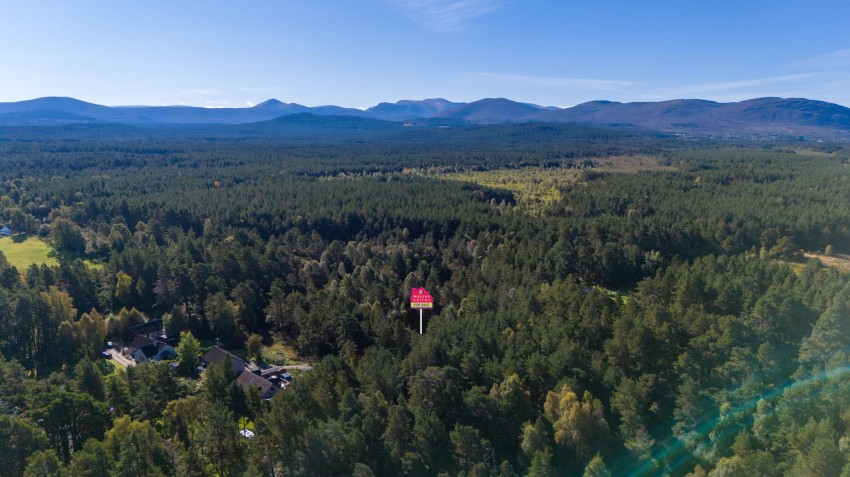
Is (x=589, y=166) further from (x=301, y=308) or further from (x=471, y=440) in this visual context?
(x=471, y=440)

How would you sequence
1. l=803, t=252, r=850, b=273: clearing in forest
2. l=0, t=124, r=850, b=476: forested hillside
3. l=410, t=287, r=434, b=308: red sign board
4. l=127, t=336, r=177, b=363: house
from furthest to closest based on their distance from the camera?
l=803, t=252, r=850, b=273: clearing in forest < l=410, t=287, r=434, b=308: red sign board < l=127, t=336, r=177, b=363: house < l=0, t=124, r=850, b=476: forested hillside

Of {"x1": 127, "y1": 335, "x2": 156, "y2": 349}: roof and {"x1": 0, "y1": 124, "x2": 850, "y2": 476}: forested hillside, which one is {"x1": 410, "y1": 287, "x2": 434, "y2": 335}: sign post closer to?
{"x1": 0, "y1": 124, "x2": 850, "y2": 476}: forested hillside

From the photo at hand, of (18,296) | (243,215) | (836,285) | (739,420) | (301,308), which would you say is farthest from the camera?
(243,215)

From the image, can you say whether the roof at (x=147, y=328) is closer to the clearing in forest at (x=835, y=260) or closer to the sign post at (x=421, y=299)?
the sign post at (x=421, y=299)

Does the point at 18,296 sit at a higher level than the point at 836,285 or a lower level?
lower

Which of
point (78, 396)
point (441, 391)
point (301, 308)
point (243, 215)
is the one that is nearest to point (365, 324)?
point (301, 308)

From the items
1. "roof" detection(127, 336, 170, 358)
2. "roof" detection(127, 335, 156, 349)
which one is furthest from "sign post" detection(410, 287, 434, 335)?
"roof" detection(127, 335, 156, 349)
